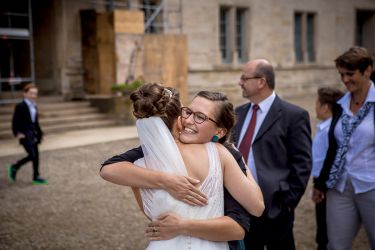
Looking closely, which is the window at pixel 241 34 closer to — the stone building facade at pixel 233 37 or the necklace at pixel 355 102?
the stone building facade at pixel 233 37

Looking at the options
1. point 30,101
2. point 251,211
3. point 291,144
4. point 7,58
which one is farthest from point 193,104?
point 7,58

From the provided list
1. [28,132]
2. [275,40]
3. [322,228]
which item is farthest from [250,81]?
[275,40]

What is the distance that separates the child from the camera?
422 cm

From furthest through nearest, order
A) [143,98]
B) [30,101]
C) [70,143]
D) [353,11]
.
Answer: [353,11] < [70,143] < [30,101] < [143,98]

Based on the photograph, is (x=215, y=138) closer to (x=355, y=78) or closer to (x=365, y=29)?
(x=355, y=78)

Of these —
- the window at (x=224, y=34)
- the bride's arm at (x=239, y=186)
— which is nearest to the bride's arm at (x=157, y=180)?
the bride's arm at (x=239, y=186)

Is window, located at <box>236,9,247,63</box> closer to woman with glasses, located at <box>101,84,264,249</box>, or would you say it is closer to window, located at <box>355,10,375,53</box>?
window, located at <box>355,10,375,53</box>

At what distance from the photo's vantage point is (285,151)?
3.18 m

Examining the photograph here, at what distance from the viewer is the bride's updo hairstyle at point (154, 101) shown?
6.10 ft

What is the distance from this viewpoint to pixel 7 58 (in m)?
15.9

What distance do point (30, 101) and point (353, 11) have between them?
21565mm

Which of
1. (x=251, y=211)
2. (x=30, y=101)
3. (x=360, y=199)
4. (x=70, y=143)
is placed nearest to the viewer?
(x=251, y=211)

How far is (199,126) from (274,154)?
1.33 meters

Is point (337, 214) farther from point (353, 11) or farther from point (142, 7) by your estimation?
point (353, 11)
